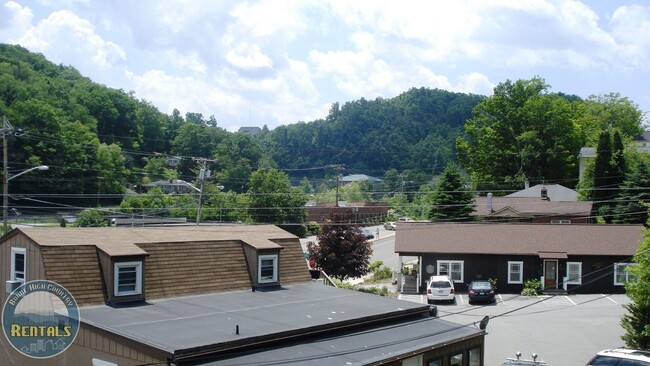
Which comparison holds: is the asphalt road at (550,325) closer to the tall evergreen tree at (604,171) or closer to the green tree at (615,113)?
the tall evergreen tree at (604,171)

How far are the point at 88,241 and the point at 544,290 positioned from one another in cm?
2904

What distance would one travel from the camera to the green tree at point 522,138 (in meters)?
73.6

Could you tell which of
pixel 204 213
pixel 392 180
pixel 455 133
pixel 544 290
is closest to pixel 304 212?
pixel 204 213

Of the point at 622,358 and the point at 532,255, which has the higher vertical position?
the point at 532,255

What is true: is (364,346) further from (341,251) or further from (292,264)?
(341,251)

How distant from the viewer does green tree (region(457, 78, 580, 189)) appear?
242 ft

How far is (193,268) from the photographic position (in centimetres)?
2203

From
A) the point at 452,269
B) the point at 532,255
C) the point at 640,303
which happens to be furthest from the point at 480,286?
A: the point at 640,303

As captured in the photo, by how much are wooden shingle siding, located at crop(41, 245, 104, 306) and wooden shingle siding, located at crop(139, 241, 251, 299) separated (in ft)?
5.12

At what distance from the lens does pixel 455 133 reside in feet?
634

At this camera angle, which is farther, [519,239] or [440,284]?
[519,239]

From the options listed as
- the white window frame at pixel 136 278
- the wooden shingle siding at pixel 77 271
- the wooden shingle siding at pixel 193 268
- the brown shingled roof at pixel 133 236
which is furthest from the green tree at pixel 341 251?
the wooden shingle siding at pixel 77 271

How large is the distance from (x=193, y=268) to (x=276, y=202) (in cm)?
5542

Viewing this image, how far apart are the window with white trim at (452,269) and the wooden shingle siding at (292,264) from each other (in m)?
17.9
